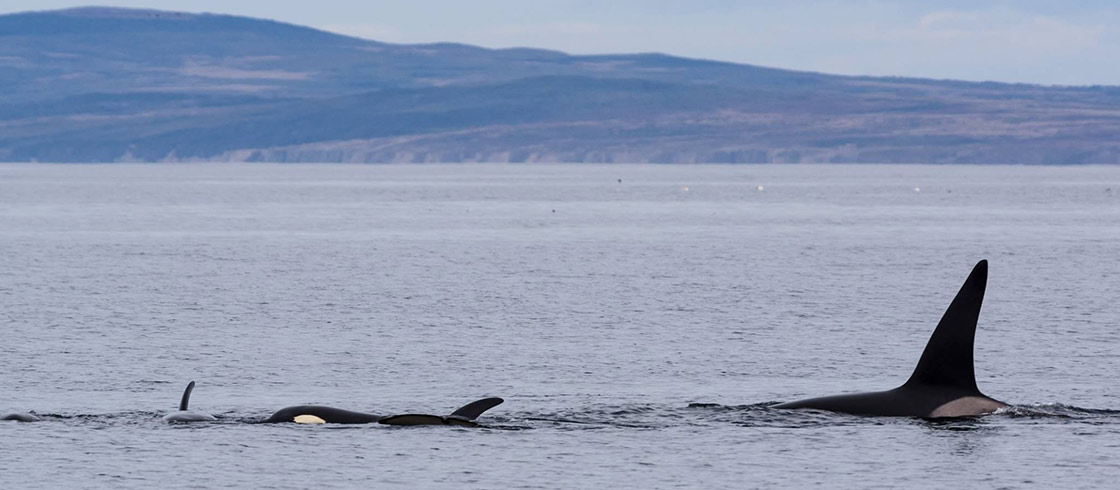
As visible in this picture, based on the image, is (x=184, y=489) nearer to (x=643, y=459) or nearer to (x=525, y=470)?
(x=525, y=470)

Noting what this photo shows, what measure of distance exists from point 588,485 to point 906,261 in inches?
1970

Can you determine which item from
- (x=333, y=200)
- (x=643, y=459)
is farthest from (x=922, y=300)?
(x=333, y=200)

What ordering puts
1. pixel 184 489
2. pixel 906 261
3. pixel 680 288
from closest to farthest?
1. pixel 184 489
2. pixel 680 288
3. pixel 906 261

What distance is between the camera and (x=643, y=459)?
75.9 ft

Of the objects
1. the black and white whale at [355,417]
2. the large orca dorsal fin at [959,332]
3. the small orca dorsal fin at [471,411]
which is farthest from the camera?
the black and white whale at [355,417]

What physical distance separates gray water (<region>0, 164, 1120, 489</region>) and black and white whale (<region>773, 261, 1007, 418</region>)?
260 millimetres

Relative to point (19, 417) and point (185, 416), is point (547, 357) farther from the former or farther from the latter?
point (19, 417)

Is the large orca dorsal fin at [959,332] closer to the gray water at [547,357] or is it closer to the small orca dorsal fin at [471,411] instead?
the gray water at [547,357]

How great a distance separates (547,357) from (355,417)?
10.3 meters

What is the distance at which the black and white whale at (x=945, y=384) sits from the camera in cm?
2367

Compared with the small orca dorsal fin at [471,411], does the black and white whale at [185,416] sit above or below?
below

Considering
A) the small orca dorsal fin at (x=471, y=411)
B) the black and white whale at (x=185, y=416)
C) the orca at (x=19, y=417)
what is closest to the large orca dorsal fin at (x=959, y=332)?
the small orca dorsal fin at (x=471, y=411)

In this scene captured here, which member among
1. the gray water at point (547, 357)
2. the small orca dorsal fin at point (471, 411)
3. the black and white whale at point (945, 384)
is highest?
the black and white whale at point (945, 384)

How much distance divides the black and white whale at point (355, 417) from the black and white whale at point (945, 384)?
185 inches
